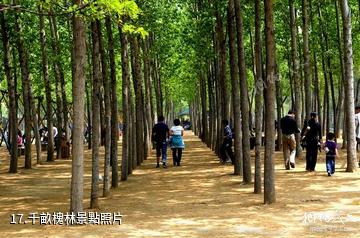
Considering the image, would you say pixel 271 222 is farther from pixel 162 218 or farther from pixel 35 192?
pixel 35 192

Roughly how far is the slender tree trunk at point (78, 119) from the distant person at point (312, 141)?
877cm

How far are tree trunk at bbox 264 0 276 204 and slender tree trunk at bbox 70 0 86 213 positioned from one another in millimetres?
3767

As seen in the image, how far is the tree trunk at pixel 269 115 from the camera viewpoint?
36.1 feet

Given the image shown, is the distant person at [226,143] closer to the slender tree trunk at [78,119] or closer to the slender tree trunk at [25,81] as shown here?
the slender tree trunk at [25,81]

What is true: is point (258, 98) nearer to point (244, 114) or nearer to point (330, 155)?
point (244, 114)

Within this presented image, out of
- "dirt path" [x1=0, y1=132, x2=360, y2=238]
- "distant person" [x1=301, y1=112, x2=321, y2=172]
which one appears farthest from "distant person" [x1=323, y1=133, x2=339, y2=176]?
"distant person" [x1=301, y1=112, x2=321, y2=172]

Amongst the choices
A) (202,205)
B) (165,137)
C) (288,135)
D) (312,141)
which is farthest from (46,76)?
(202,205)

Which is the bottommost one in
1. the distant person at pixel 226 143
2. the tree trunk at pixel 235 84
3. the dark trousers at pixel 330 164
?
the dark trousers at pixel 330 164

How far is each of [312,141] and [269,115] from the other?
20.0 ft

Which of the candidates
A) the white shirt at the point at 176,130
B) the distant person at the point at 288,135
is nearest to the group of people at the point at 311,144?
the distant person at the point at 288,135

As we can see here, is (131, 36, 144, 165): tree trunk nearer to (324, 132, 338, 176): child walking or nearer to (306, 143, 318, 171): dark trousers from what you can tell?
(306, 143, 318, 171): dark trousers

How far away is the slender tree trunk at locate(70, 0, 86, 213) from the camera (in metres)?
9.61

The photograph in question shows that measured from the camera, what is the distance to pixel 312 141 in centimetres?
1677

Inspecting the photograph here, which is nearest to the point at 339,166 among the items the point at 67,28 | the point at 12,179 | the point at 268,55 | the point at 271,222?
the point at 268,55
